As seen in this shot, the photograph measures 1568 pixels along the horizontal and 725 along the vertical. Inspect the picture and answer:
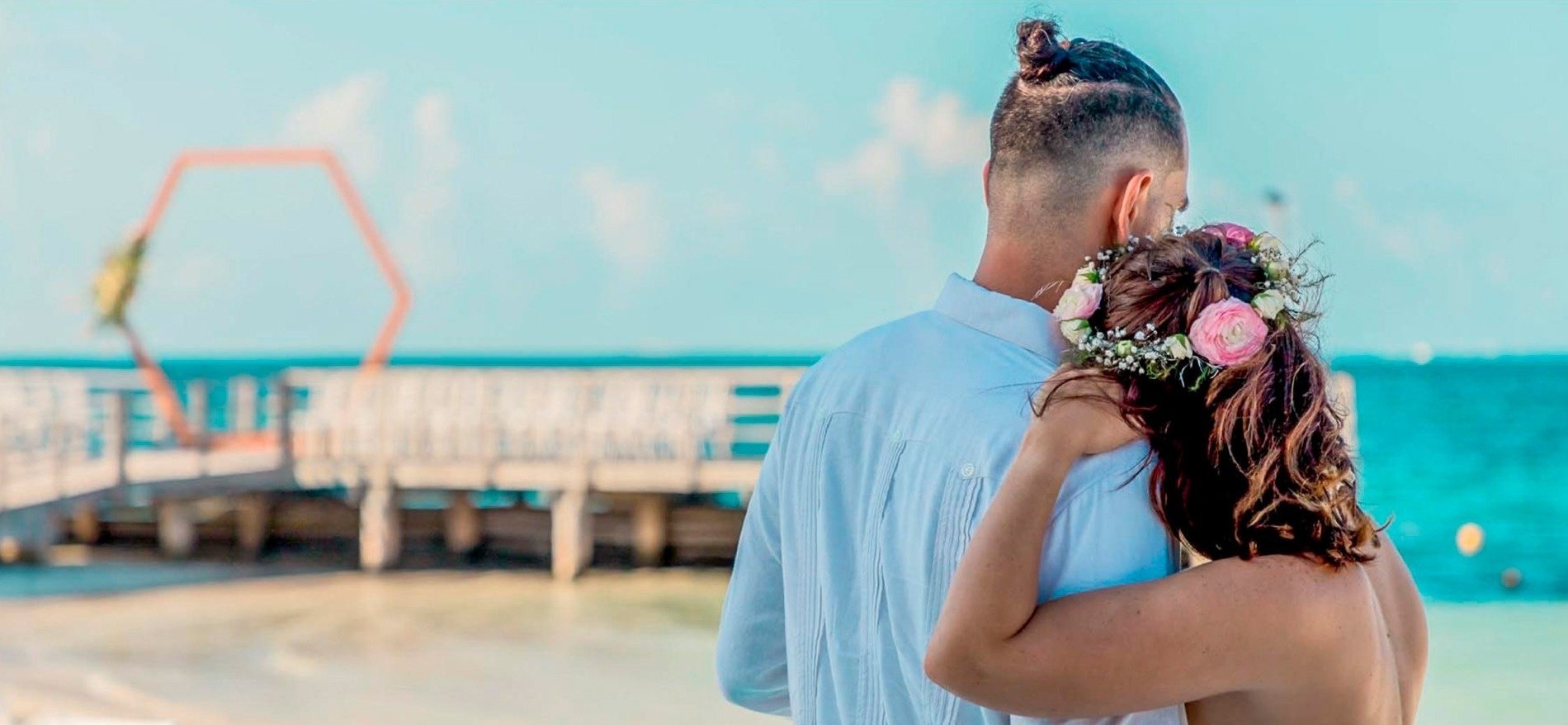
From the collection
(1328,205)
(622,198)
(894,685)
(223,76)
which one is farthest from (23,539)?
(223,76)

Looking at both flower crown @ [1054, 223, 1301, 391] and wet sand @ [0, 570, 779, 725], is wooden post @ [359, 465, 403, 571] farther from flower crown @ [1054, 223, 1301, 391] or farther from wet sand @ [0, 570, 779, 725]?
flower crown @ [1054, 223, 1301, 391]

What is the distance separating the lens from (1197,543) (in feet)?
4.84

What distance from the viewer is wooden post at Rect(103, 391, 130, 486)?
14.7 meters

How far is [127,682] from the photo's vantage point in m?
11.7

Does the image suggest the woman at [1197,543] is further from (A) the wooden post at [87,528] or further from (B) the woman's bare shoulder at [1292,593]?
(A) the wooden post at [87,528]

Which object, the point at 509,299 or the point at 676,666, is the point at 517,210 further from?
the point at 676,666

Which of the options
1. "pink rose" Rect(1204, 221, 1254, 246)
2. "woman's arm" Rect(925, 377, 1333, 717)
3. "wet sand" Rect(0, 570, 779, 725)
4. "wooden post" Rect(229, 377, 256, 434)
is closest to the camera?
"woman's arm" Rect(925, 377, 1333, 717)

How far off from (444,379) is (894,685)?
15.1m

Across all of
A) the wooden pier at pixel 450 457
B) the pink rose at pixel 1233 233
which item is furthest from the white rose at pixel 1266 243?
the wooden pier at pixel 450 457

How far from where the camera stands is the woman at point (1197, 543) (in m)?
1.43

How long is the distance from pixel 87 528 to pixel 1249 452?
59.3 feet

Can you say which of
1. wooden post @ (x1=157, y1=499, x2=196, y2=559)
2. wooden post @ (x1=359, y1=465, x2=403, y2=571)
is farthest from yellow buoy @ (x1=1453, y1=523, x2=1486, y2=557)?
wooden post @ (x1=157, y1=499, x2=196, y2=559)

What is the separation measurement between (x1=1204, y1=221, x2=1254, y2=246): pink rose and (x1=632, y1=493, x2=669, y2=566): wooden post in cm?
1474

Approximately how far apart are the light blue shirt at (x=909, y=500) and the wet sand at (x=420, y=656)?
30.1 feet
